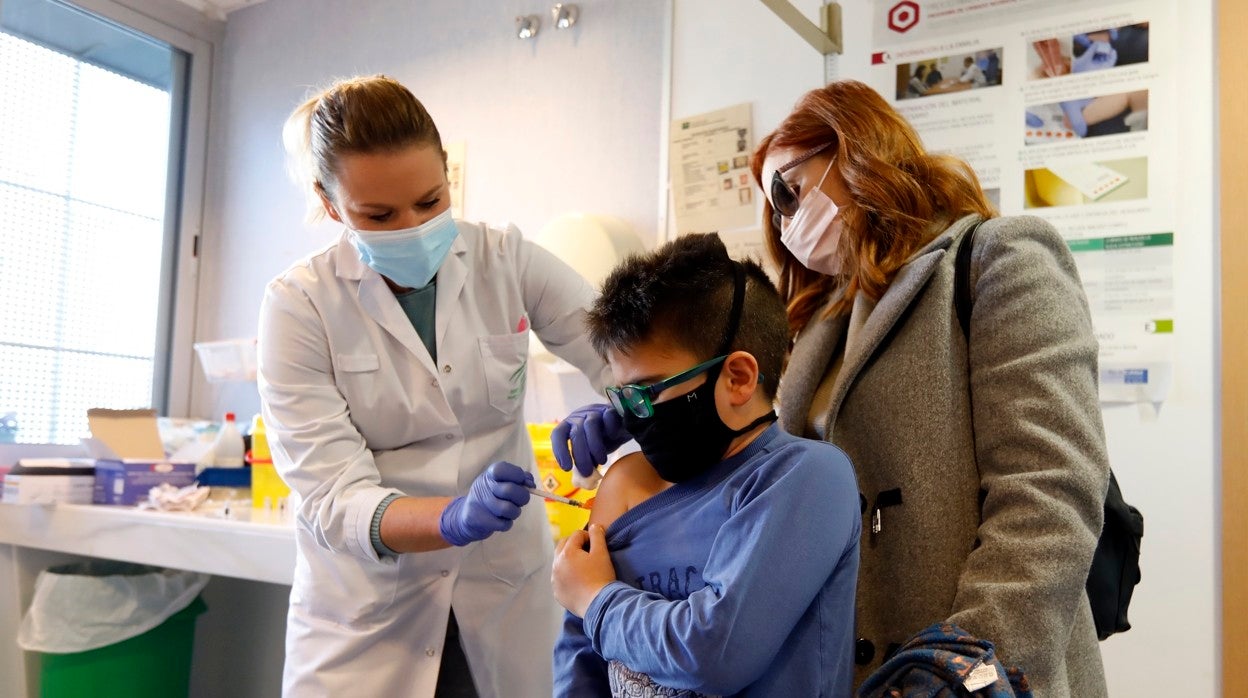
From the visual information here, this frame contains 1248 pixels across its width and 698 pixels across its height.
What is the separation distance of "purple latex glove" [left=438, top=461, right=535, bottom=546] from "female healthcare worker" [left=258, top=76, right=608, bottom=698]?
12 cm

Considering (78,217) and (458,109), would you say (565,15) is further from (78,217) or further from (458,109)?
(78,217)

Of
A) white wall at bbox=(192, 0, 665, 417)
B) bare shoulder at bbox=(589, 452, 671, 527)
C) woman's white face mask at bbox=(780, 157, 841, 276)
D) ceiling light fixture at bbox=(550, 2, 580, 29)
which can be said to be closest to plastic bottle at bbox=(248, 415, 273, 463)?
white wall at bbox=(192, 0, 665, 417)

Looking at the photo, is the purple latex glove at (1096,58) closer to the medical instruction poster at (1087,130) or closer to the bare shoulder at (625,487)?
the medical instruction poster at (1087,130)

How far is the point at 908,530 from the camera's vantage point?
3.49 ft

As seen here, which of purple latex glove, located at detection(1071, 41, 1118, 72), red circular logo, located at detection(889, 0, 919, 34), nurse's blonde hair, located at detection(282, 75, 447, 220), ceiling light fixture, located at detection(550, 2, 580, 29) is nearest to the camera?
nurse's blonde hair, located at detection(282, 75, 447, 220)

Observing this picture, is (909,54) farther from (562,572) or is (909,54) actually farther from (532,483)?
(562,572)

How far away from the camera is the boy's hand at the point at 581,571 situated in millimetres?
1031

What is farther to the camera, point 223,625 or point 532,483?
point 223,625

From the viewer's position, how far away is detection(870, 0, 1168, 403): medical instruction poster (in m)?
1.82

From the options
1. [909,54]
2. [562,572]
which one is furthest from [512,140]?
[562,572]

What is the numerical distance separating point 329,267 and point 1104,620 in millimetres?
1276

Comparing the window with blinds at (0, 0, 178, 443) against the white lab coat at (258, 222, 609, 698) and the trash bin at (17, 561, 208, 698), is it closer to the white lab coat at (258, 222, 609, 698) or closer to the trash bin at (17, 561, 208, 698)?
the trash bin at (17, 561, 208, 698)

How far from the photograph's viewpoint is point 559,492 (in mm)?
2078

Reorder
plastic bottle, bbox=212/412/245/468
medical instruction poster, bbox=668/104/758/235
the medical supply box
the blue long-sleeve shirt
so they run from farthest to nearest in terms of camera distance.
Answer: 1. plastic bottle, bbox=212/412/245/468
2. the medical supply box
3. medical instruction poster, bbox=668/104/758/235
4. the blue long-sleeve shirt
